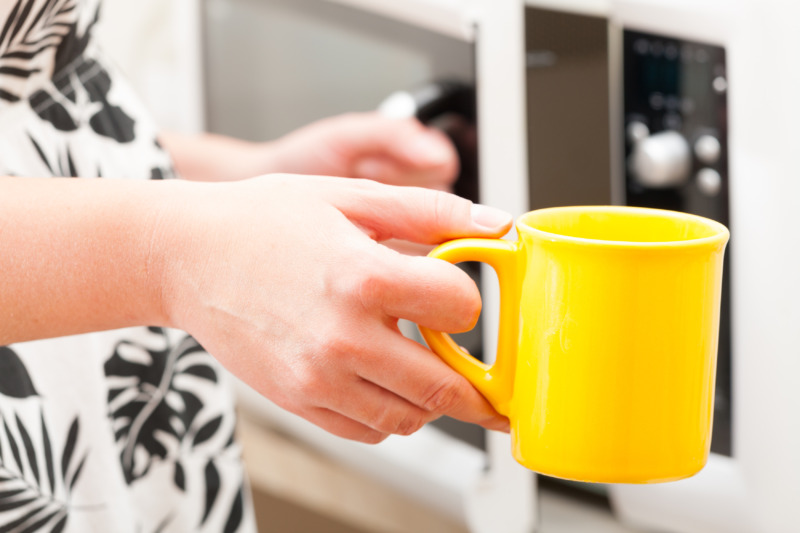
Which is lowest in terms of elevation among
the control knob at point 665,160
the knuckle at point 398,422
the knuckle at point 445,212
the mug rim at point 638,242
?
the knuckle at point 398,422

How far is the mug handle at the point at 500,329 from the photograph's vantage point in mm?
374

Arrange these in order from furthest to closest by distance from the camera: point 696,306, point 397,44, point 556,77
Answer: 1. point 397,44
2. point 556,77
3. point 696,306

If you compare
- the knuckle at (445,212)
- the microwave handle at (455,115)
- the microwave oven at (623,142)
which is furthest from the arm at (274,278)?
the microwave handle at (455,115)

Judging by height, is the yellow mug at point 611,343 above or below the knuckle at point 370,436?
above

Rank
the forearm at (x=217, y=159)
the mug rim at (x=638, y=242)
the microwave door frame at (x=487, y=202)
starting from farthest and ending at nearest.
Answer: the forearm at (x=217, y=159) → the microwave door frame at (x=487, y=202) → the mug rim at (x=638, y=242)

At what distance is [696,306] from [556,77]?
340 mm

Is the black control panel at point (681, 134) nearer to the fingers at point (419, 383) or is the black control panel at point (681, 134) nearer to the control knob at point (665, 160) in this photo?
the control knob at point (665, 160)

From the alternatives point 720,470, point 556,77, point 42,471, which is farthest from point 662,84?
point 42,471

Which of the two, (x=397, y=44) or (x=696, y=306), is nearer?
(x=696, y=306)

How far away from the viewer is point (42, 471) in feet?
1.66

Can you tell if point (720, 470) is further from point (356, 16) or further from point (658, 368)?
point (356, 16)

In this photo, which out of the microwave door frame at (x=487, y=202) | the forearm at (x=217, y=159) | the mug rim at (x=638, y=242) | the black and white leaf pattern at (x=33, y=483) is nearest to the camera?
the mug rim at (x=638, y=242)

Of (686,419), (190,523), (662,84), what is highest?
(662,84)

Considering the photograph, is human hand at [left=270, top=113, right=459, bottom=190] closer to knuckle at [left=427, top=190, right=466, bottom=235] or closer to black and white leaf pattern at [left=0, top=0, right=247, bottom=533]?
black and white leaf pattern at [left=0, top=0, right=247, bottom=533]
